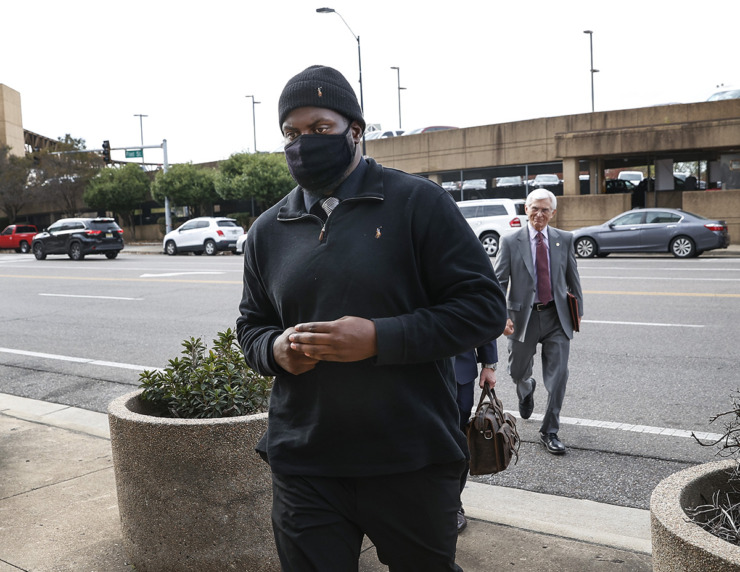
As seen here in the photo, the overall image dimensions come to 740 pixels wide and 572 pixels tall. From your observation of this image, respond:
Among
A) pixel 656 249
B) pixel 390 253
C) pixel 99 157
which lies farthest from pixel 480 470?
pixel 99 157

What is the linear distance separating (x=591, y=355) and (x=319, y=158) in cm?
693

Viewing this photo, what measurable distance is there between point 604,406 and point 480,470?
331cm

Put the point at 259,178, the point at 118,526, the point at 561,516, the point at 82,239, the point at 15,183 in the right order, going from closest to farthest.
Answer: the point at 118,526
the point at 561,516
the point at 82,239
the point at 259,178
the point at 15,183

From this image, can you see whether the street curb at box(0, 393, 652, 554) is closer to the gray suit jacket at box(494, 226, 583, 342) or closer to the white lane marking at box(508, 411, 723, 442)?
→ the gray suit jacket at box(494, 226, 583, 342)

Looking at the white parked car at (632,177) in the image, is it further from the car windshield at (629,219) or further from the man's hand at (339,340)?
the man's hand at (339,340)

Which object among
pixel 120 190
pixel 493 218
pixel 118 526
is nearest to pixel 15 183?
pixel 120 190

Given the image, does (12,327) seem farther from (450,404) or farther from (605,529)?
(450,404)

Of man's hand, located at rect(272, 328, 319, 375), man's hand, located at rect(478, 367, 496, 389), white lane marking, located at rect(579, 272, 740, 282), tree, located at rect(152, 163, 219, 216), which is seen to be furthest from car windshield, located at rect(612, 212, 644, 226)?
tree, located at rect(152, 163, 219, 216)

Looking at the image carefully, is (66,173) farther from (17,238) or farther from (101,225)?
(101,225)

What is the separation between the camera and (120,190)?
47.3 m

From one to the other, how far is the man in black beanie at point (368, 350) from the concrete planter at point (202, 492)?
115 cm

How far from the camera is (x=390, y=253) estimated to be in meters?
2.18

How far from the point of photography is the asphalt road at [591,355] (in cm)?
533

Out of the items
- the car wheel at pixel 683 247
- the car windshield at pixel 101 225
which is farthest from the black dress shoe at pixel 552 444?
the car windshield at pixel 101 225
